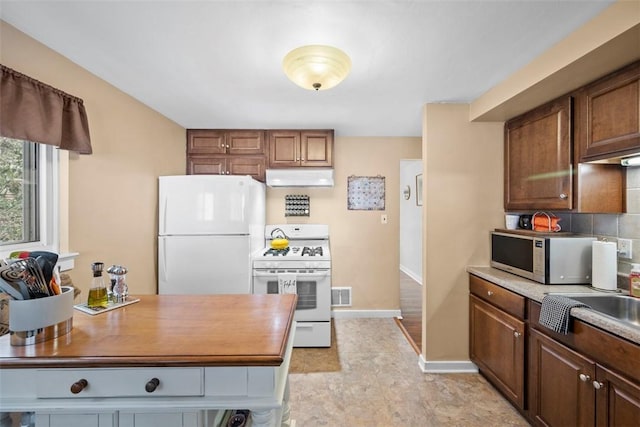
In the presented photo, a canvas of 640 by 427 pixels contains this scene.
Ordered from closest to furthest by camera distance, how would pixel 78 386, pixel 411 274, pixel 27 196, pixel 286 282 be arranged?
1. pixel 78 386
2. pixel 27 196
3. pixel 286 282
4. pixel 411 274

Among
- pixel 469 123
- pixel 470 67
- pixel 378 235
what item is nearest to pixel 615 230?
pixel 469 123

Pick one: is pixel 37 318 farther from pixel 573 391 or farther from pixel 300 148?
pixel 300 148

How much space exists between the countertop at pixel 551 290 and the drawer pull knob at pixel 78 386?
204 cm

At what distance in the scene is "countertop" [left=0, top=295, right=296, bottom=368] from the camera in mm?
920

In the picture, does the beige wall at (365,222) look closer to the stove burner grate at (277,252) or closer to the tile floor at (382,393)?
the stove burner grate at (277,252)

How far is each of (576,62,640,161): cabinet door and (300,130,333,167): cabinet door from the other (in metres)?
2.09

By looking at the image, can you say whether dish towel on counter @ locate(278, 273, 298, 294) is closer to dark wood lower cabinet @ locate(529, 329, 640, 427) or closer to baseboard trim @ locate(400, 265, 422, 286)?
A: baseboard trim @ locate(400, 265, 422, 286)

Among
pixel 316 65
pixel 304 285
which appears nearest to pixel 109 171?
pixel 316 65

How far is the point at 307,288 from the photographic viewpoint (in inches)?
115

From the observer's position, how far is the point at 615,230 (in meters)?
1.84

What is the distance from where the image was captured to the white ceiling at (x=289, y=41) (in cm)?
132

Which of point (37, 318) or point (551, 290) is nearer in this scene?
point (37, 318)

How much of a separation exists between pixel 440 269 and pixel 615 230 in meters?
1.13

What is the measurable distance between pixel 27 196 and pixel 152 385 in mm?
1529
